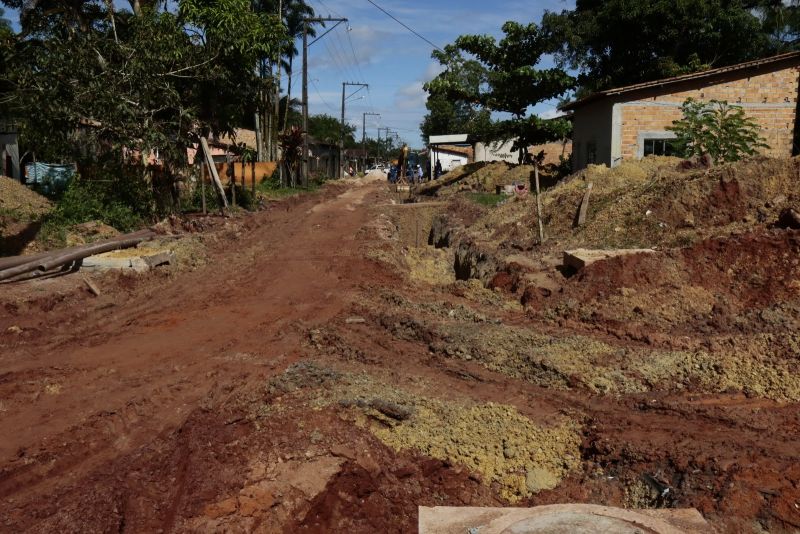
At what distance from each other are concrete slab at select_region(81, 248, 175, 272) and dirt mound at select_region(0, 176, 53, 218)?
4.62 m

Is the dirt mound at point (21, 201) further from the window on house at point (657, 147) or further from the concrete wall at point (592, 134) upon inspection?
the window on house at point (657, 147)

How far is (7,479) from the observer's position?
4844 millimetres

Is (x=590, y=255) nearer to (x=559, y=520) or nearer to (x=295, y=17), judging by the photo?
(x=559, y=520)

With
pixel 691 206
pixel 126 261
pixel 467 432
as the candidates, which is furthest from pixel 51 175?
pixel 467 432

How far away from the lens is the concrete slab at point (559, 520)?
3.76 meters

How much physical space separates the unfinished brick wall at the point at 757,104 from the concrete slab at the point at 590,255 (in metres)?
9.47

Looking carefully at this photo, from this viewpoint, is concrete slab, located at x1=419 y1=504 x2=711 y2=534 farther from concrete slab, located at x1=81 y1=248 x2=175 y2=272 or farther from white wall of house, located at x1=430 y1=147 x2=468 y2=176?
white wall of house, located at x1=430 y1=147 x2=468 y2=176

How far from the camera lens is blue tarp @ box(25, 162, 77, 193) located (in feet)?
68.1

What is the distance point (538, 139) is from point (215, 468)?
25.1 m

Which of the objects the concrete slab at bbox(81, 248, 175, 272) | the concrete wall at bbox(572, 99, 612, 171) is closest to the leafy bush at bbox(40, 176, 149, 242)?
the concrete slab at bbox(81, 248, 175, 272)

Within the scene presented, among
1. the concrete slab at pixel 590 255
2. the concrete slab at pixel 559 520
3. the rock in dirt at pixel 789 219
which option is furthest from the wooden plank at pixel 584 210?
the concrete slab at pixel 559 520

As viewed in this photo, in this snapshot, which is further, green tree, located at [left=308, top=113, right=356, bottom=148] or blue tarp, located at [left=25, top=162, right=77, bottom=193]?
green tree, located at [left=308, top=113, right=356, bottom=148]

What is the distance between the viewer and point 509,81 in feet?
91.1

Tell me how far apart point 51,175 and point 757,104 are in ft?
67.2
